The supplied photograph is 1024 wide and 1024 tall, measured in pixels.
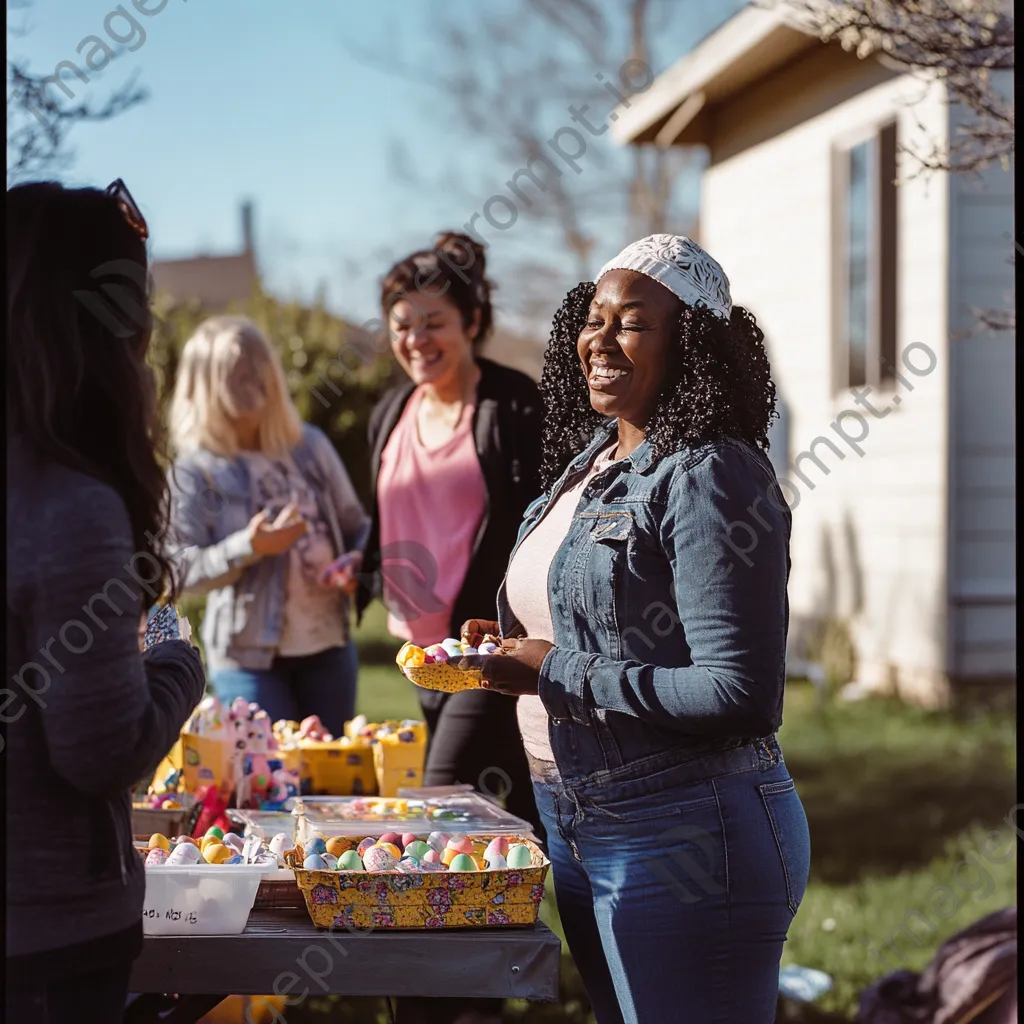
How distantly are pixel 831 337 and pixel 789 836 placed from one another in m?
8.29

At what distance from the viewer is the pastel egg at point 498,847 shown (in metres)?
2.51

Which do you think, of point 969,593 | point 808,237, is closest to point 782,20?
point 808,237

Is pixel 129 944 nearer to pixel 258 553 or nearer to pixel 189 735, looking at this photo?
pixel 189 735

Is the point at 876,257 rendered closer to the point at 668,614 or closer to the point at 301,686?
the point at 301,686

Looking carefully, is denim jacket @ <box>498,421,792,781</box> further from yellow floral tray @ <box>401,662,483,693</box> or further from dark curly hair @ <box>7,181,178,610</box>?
dark curly hair @ <box>7,181,178,610</box>

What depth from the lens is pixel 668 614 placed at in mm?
2271

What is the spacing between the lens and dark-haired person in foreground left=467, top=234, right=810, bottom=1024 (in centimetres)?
218

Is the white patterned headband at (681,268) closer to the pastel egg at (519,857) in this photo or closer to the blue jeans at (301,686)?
the pastel egg at (519,857)

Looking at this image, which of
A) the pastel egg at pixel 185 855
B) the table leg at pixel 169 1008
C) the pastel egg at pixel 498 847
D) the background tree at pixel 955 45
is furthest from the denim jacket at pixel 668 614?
the background tree at pixel 955 45

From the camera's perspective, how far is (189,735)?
136 inches

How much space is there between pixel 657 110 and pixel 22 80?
9.14 metres

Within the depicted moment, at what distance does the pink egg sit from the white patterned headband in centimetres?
112

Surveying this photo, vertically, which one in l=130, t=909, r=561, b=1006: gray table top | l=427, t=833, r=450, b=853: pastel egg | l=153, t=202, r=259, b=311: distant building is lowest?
l=130, t=909, r=561, b=1006: gray table top

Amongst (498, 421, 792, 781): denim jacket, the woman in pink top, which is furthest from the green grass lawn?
(498, 421, 792, 781): denim jacket
